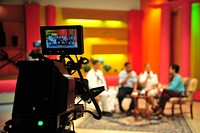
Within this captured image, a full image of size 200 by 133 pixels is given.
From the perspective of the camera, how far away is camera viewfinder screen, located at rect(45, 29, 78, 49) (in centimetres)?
216

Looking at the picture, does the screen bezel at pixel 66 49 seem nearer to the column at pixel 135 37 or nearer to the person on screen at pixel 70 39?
the person on screen at pixel 70 39

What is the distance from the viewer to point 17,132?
6.74 ft

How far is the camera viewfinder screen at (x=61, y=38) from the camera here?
7.09 feet

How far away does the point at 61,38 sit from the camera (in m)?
2.22

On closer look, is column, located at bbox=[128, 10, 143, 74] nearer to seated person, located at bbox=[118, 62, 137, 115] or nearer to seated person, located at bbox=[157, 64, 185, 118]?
seated person, located at bbox=[118, 62, 137, 115]

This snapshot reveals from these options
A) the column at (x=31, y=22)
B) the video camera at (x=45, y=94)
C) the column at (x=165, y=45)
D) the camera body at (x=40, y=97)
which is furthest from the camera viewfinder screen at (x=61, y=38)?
the column at (x=165, y=45)

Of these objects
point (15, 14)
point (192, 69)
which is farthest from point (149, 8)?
point (15, 14)

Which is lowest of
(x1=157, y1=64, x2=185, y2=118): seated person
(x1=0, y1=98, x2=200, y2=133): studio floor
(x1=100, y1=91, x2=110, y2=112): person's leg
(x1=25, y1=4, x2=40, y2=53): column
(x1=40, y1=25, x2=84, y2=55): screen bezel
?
(x1=0, y1=98, x2=200, y2=133): studio floor

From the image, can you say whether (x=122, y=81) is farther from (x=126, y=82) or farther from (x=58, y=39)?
(x=58, y=39)

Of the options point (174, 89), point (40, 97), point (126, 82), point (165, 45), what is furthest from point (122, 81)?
point (40, 97)

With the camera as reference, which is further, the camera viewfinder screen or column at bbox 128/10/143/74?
column at bbox 128/10/143/74

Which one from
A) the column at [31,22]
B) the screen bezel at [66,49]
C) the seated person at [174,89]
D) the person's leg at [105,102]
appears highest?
the column at [31,22]

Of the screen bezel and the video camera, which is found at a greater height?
the screen bezel

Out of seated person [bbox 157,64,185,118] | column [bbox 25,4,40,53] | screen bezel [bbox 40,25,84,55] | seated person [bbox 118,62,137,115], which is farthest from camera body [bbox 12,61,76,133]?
column [bbox 25,4,40,53]
